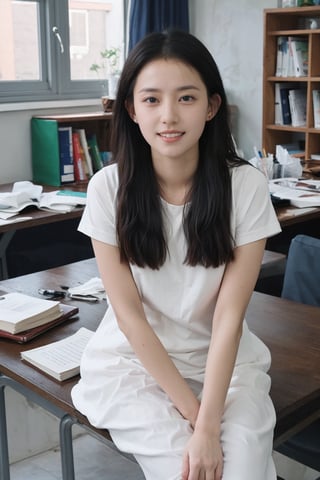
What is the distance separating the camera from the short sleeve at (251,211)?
143 cm

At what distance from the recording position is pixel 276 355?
160 cm

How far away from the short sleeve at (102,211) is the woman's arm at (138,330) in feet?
0.07

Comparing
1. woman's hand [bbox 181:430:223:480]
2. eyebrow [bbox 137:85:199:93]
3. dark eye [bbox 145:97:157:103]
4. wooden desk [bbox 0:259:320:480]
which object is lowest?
woman's hand [bbox 181:430:223:480]

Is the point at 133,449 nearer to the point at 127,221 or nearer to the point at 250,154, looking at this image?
the point at 127,221

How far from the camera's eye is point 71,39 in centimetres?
446

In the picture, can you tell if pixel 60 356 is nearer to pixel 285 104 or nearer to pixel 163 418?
pixel 163 418

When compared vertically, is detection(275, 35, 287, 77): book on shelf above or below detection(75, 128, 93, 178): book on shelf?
above

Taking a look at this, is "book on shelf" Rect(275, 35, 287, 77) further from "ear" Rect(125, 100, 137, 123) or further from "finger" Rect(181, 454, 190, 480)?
"finger" Rect(181, 454, 190, 480)

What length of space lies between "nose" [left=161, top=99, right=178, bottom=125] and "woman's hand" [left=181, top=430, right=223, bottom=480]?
0.58m

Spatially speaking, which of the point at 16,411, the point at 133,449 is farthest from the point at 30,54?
the point at 133,449

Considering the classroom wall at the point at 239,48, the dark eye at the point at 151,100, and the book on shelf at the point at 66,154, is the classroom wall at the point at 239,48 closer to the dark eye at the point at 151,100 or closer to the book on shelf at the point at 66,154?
the book on shelf at the point at 66,154

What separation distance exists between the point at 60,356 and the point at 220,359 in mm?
410

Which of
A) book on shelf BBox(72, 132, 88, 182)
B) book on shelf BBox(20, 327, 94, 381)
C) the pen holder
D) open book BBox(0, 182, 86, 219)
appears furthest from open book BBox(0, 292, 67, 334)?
book on shelf BBox(72, 132, 88, 182)

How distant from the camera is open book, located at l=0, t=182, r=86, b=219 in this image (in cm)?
328
